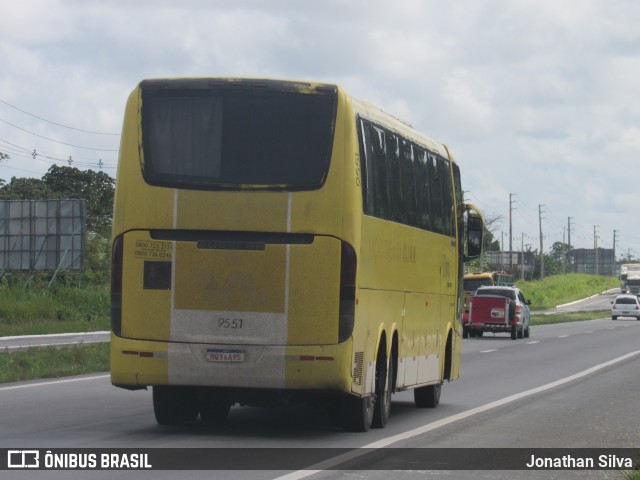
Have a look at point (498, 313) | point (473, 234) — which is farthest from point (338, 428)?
point (498, 313)

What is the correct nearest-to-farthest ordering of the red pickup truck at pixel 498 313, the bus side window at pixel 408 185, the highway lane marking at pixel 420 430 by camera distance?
the highway lane marking at pixel 420 430 < the bus side window at pixel 408 185 < the red pickup truck at pixel 498 313

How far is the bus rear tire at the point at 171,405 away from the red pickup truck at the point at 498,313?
34969mm

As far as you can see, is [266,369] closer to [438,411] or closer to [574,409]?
[438,411]

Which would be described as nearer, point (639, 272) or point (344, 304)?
point (344, 304)

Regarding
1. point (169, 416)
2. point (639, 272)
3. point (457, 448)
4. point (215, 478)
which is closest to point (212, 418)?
point (169, 416)

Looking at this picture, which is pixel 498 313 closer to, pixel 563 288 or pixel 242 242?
pixel 242 242

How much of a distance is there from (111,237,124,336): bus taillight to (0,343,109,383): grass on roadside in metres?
7.87

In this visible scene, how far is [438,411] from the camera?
18266 mm

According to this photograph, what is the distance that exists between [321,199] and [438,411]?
562cm

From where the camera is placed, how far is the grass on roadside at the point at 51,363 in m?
22.5

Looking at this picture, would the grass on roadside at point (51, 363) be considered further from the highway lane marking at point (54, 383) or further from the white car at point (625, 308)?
the white car at point (625, 308)

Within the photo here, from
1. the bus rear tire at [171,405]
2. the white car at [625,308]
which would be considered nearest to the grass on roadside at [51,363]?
the bus rear tire at [171,405]

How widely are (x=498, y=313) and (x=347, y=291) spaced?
37128mm

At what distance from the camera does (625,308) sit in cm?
8975
